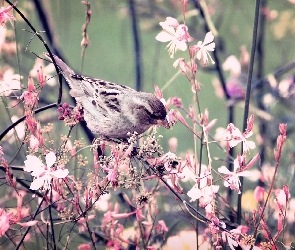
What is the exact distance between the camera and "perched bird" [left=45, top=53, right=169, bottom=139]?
8.71 ft

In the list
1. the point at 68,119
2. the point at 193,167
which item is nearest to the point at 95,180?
the point at 68,119

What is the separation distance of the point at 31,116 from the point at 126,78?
4848 millimetres

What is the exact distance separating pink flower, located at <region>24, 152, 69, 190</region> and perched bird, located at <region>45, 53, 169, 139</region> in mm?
774

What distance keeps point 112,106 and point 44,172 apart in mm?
1198

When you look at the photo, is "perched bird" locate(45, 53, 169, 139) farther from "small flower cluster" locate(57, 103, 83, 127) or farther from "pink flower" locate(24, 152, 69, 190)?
"pink flower" locate(24, 152, 69, 190)

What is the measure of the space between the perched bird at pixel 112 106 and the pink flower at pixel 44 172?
2.54ft

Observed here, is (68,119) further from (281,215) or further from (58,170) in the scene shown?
(281,215)

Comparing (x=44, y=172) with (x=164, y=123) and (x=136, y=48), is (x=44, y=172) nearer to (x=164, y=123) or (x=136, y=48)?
(x=164, y=123)

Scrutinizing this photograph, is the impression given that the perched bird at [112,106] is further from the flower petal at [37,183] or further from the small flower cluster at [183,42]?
the flower petal at [37,183]

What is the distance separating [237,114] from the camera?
21.5 feet

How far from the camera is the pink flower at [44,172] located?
1.75 meters

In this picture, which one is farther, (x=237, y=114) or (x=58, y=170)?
(x=237, y=114)

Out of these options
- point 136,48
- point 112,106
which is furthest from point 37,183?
point 136,48

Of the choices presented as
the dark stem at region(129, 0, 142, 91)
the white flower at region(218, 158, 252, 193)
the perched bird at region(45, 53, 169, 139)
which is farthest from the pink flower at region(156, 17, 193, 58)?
the dark stem at region(129, 0, 142, 91)
